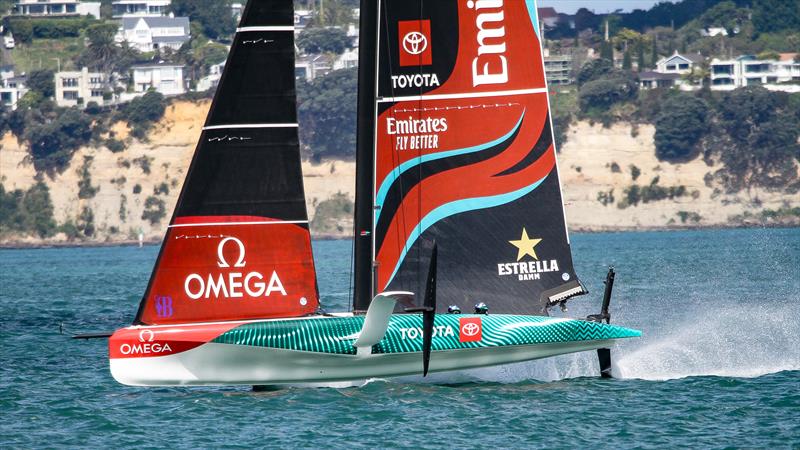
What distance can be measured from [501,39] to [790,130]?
4265 inches

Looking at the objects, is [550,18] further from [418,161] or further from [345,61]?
[418,161]

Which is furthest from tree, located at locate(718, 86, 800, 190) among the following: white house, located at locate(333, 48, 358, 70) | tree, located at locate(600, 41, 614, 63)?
white house, located at locate(333, 48, 358, 70)

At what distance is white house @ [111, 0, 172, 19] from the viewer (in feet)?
607

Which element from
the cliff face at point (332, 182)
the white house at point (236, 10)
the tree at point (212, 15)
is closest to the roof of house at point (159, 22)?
the tree at point (212, 15)

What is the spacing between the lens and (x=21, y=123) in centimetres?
12862

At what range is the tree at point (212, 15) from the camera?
175000 millimetres

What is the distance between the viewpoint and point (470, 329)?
1841cm

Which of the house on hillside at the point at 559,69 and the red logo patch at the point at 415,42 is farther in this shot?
the house on hillside at the point at 559,69

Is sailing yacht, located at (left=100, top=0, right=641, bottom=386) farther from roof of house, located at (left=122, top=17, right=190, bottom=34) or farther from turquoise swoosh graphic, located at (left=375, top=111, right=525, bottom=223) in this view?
roof of house, located at (left=122, top=17, right=190, bottom=34)

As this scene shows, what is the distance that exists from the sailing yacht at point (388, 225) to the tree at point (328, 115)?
102 meters

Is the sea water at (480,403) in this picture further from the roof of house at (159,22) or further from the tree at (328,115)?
the roof of house at (159,22)

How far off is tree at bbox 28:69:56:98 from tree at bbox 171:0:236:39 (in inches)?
1310

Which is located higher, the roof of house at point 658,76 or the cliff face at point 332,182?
the roof of house at point 658,76

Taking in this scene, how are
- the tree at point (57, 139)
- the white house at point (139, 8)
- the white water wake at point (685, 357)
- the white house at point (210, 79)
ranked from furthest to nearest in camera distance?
the white house at point (139, 8), the white house at point (210, 79), the tree at point (57, 139), the white water wake at point (685, 357)
